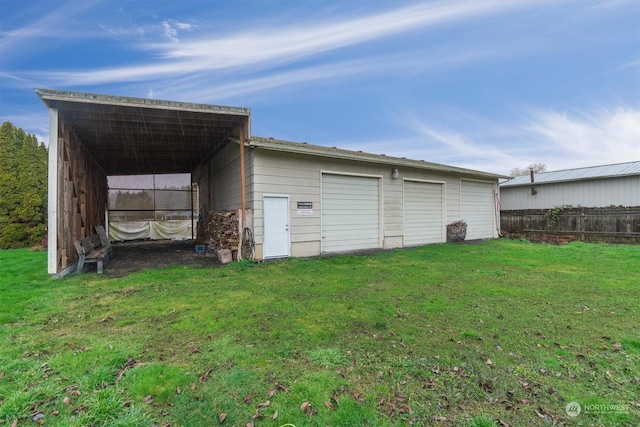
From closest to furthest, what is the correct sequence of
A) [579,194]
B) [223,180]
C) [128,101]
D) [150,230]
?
1. [128,101]
2. [223,180]
3. [579,194]
4. [150,230]

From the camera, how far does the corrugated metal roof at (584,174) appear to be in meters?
12.9

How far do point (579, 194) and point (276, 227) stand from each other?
14.7 metres

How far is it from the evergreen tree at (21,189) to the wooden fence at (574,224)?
21.5m

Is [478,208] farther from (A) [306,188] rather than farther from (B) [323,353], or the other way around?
(B) [323,353]

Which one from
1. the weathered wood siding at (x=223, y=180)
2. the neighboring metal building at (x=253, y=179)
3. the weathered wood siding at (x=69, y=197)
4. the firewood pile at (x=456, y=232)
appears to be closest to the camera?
the weathered wood siding at (x=69, y=197)

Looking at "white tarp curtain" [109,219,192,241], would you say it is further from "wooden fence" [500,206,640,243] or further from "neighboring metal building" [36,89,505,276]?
"wooden fence" [500,206,640,243]

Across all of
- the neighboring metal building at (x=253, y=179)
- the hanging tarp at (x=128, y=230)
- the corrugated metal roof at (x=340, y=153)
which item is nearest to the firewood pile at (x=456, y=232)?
the neighboring metal building at (x=253, y=179)

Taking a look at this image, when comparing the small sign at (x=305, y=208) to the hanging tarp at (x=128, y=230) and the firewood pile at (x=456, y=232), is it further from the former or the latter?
the hanging tarp at (x=128, y=230)

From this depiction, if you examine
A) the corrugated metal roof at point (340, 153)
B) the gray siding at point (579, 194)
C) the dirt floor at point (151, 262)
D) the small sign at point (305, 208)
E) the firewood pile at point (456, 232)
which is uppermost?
the corrugated metal roof at point (340, 153)

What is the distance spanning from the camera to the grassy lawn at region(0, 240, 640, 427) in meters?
1.96

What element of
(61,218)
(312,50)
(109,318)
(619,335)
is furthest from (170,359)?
(312,50)

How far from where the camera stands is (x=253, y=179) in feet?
25.7

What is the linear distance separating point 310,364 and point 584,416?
6.18ft

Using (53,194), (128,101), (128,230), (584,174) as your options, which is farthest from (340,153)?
(584,174)
